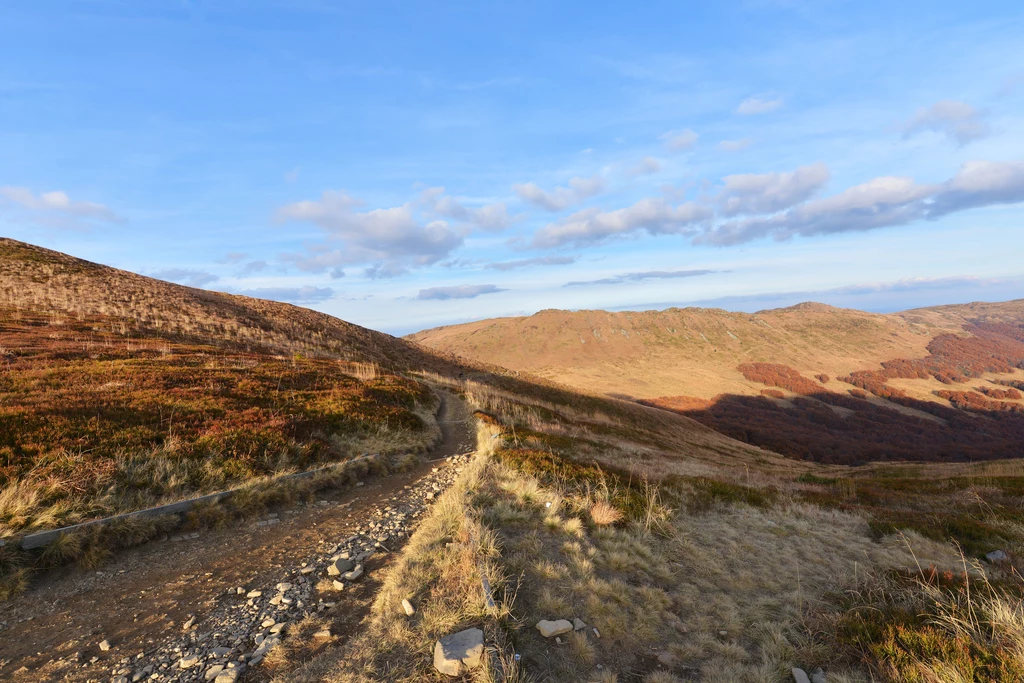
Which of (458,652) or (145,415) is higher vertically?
(145,415)

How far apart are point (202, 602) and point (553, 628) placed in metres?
5.77

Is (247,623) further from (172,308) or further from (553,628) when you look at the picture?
(172,308)

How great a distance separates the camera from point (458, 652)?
5305mm

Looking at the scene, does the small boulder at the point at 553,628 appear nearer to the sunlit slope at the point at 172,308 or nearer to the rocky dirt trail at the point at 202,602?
the rocky dirt trail at the point at 202,602

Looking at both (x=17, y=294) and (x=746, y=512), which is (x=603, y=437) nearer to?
(x=746, y=512)

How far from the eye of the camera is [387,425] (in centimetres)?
1739

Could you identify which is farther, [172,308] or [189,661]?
[172,308]

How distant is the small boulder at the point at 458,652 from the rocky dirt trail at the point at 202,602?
5.31 ft

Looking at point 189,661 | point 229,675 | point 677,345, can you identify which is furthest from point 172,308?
point 677,345

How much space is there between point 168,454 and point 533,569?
1010 centimetres

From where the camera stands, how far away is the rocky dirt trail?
17.9ft

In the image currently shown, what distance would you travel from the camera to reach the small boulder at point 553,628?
627 cm

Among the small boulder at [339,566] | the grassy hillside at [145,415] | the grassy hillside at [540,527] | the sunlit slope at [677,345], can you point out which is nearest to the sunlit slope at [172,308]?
the grassy hillside at [145,415]

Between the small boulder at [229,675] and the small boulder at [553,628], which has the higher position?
the small boulder at [229,675]
